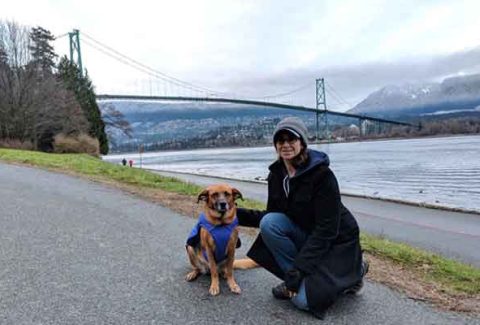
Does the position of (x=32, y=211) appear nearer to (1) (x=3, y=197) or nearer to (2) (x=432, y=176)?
(1) (x=3, y=197)

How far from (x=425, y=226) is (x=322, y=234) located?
9.24m

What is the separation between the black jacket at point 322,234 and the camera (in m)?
3.51

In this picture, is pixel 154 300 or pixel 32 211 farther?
pixel 32 211

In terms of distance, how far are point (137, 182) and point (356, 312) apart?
9022 millimetres

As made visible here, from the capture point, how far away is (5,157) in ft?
60.1

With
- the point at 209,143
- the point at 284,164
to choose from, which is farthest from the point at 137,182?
the point at 209,143

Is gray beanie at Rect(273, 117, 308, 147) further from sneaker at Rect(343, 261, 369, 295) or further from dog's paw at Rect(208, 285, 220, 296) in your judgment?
dog's paw at Rect(208, 285, 220, 296)

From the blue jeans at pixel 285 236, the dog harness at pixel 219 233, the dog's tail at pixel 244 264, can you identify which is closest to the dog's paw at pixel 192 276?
the dog harness at pixel 219 233

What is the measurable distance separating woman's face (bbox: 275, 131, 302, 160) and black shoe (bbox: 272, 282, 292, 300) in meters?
1.12

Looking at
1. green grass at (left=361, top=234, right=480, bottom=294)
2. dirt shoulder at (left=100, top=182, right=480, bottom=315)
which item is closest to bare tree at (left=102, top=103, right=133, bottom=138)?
dirt shoulder at (left=100, top=182, right=480, bottom=315)

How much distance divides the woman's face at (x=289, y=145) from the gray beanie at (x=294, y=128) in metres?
0.03

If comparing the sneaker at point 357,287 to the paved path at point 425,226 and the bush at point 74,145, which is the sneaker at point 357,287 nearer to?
the paved path at point 425,226

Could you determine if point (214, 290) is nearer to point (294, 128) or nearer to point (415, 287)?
point (294, 128)

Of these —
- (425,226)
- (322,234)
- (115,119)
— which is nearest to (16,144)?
(425,226)
